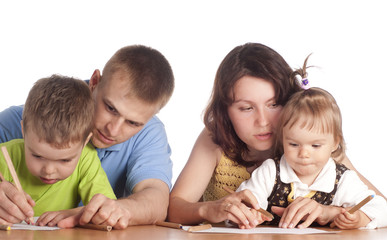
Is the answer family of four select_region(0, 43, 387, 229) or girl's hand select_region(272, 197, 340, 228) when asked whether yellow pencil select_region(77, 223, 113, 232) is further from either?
girl's hand select_region(272, 197, 340, 228)

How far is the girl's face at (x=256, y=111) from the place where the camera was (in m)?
2.47

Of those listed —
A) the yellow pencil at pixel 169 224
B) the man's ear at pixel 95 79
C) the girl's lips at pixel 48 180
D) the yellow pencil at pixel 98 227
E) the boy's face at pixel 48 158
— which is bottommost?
the yellow pencil at pixel 169 224

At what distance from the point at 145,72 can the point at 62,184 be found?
538mm

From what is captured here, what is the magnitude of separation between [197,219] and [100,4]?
261 centimetres

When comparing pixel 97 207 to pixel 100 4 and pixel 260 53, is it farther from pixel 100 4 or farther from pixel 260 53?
pixel 100 4

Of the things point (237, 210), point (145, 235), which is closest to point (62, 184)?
point (145, 235)

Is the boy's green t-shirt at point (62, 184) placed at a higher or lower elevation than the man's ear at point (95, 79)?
lower

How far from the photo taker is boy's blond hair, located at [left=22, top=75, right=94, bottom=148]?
2.06 m

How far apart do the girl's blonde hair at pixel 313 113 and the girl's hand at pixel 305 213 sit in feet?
0.96

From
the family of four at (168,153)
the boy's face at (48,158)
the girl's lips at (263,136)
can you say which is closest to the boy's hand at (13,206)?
the family of four at (168,153)

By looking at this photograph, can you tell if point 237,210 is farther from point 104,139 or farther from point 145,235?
point 104,139

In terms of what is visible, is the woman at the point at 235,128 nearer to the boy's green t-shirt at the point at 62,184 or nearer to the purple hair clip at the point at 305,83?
the purple hair clip at the point at 305,83

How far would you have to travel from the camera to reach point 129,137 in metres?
2.42

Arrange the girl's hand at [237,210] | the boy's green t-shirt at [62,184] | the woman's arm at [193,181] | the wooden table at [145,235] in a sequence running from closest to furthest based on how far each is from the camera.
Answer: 1. the wooden table at [145,235]
2. the girl's hand at [237,210]
3. the boy's green t-shirt at [62,184]
4. the woman's arm at [193,181]
